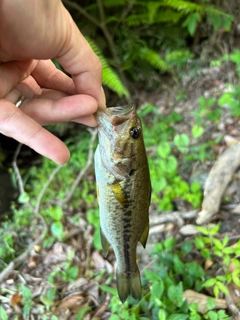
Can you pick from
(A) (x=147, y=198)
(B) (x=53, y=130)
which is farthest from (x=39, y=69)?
(B) (x=53, y=130)

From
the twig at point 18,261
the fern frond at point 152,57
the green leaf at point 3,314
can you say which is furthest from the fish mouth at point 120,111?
the fern frond at point 152,57

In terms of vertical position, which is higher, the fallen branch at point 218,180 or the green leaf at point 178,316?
the fallen branch at point 218,180

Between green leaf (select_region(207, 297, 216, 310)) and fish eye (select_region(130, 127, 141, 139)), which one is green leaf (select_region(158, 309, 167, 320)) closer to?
green leaf (select_region(207, 297, 216, 310))

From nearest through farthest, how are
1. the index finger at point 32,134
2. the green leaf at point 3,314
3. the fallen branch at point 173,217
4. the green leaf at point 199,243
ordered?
the index finger at point 32,134
the green leaf at point 199,243
the green leaf at point 3,314
the fallen branch at point 173,217

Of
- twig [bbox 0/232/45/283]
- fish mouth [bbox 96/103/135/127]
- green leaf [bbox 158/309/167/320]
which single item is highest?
fish mouth [bbox 96/103/135/127]

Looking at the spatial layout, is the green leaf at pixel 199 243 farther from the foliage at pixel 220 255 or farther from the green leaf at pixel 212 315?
the green leaf at pixel 212 315

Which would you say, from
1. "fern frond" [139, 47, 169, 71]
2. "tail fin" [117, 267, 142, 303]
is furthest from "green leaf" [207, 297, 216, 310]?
"fern frond" [139, 47, 169, 71]
